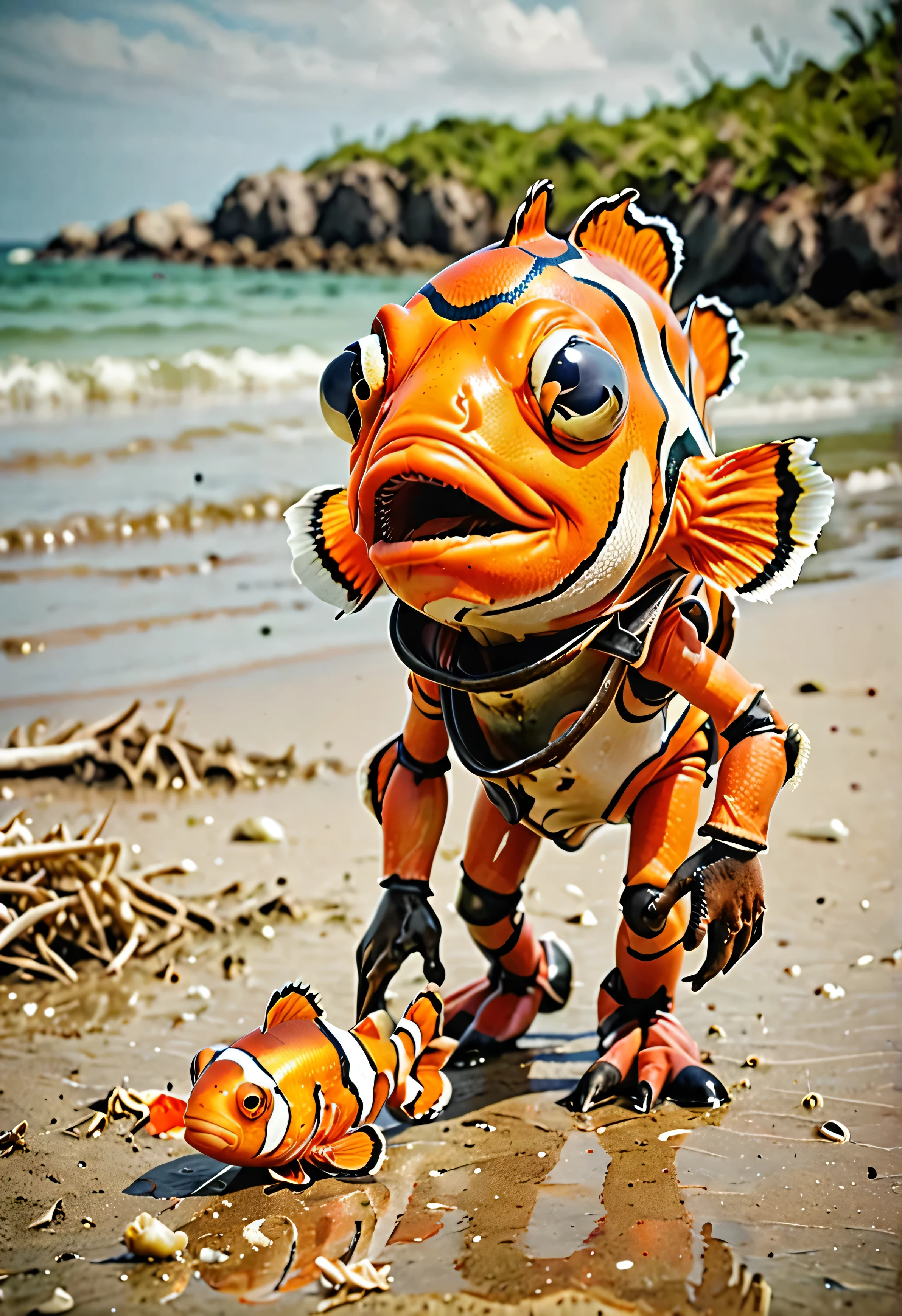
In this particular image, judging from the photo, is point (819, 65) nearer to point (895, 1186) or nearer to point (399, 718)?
point (399, 718)

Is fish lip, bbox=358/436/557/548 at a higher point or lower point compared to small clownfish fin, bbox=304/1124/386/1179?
higher

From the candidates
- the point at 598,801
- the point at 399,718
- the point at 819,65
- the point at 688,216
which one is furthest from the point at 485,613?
the point at 819,65

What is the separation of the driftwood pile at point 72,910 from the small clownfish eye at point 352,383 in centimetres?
167

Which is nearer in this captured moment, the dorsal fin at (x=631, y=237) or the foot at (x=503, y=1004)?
the dorsal fin at (x=631, y=237)

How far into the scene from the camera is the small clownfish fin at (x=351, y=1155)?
246 cm

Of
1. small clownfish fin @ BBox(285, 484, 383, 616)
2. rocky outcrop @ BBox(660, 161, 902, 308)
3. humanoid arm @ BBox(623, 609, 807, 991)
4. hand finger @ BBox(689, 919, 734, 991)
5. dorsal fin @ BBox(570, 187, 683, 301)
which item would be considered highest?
rocky outcrop @ BBox(660, 161, 902, 308)

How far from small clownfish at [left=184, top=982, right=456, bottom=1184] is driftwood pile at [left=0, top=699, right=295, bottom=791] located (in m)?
2.23

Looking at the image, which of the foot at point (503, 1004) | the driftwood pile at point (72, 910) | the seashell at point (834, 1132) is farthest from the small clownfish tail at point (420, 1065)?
the driftwood pile at point (72, 910)

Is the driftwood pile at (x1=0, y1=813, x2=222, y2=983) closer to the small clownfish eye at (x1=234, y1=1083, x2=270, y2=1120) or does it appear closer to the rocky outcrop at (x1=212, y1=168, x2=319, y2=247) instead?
the small clownfish eye at (x1=234, y1=1083, x2=270, y2=1120)

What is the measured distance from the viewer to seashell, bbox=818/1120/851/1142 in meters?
→ 2.73

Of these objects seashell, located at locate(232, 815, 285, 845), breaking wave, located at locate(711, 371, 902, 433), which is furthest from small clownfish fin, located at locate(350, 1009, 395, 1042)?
breaking wave, located at locate(711, 371, 902, 433)

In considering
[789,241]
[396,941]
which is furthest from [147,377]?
[396,941]

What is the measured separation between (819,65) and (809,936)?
18019 millimetres

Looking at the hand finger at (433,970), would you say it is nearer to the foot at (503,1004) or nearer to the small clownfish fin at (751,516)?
the foot at (503,1004)
